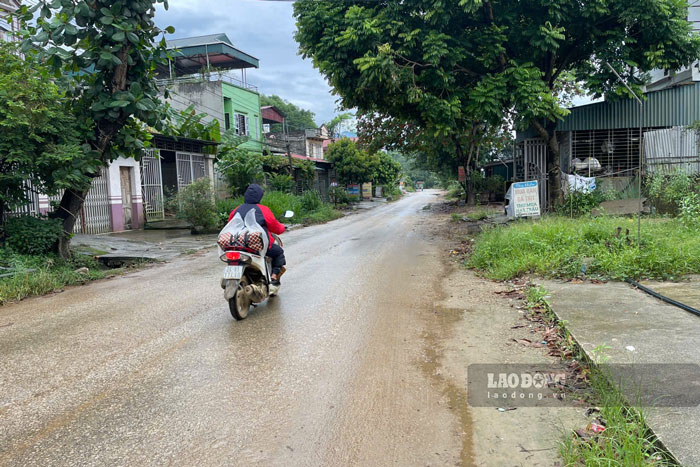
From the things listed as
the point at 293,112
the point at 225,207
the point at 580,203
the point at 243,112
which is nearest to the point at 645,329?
the point at 580,203

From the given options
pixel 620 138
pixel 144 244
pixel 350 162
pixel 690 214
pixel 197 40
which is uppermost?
pixel 197 40

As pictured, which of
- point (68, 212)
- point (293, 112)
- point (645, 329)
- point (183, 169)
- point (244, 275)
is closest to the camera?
point (645, 329)

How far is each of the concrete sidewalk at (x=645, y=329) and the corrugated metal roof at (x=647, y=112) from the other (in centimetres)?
1134

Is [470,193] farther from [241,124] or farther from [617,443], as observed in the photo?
[617,443]

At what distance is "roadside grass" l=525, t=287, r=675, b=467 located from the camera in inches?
104

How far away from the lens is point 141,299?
7.19 meters

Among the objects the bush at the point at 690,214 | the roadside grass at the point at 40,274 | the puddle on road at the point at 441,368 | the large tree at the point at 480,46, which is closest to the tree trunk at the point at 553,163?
the large tree at the point at 480,46

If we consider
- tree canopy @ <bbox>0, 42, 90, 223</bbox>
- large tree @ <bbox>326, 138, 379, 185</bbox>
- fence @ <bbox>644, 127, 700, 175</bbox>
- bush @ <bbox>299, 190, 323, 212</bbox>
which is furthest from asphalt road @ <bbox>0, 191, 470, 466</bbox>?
large tree @ <bbox>326, 138, 379, 185</bbox>

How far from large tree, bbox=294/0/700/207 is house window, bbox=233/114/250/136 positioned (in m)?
18.2

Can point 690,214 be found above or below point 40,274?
above

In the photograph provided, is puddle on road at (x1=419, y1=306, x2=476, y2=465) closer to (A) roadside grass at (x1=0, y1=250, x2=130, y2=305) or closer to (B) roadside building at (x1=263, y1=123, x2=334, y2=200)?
(A) roadside grass at (x1=0, y1=250, x2=130, y2=305)

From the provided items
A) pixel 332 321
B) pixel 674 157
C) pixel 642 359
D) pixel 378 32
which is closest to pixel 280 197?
pixel 378 32

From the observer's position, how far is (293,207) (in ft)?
72.2

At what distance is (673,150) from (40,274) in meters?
16.4
